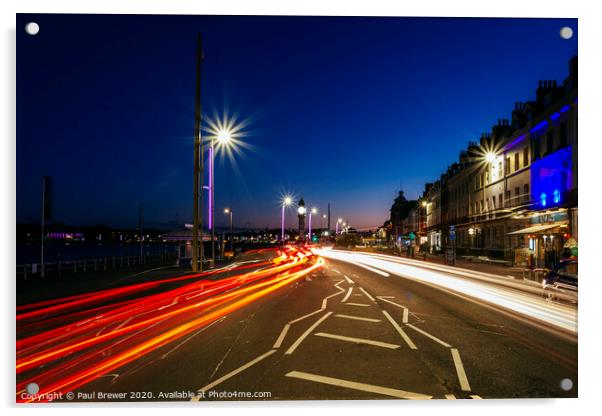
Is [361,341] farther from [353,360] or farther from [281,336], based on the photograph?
[281,336]

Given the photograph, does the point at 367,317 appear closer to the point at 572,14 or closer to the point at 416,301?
the point at 416,301

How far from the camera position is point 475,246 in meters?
43.0

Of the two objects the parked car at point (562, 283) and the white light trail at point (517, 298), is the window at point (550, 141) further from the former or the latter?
the parked car at point (562, 283)

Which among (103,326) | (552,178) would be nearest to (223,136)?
(103,326)

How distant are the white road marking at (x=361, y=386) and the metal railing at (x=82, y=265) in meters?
13.2

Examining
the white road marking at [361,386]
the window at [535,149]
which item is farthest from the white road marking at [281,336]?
the window at [535,149]

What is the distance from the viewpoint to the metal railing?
63.8 ft

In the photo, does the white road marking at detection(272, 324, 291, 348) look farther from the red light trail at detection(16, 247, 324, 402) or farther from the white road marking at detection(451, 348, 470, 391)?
the white road marking at detection(451, 348, 470, 391)

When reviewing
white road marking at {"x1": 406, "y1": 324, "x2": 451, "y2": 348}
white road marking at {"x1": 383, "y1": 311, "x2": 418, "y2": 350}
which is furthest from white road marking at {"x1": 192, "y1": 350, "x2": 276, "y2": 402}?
white road marking at {"x1": 406, "y1": 324, "x2": 451, "y2": 348}

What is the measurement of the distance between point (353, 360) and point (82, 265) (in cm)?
2351

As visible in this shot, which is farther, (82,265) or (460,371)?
(82,265)

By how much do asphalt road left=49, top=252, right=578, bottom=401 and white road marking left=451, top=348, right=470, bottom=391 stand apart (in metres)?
0.02

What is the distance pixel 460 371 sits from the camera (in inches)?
237

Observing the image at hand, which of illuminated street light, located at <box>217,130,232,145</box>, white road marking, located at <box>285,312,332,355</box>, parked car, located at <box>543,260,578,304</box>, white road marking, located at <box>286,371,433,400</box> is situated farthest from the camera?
illuminated street light, located at <box>217,130,232,145</box>
